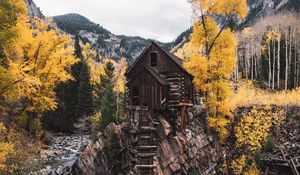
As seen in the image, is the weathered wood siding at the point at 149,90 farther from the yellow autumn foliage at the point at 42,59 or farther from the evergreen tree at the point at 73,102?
the evergreen tree at the point at 73,102

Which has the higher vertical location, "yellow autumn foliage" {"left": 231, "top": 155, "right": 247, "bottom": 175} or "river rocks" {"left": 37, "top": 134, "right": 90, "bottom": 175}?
"yellow autumn foliage" {"left": 231, "top": 155, "right": 247, "bottom": 175}

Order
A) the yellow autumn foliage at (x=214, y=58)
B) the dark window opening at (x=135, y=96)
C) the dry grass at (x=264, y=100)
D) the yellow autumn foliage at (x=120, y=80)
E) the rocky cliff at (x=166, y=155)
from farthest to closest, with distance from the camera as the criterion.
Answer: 1. the yellow autumn foliage at (x=120, y=80)
2. the dry grass at (x=264, y=100)
3. the dark window opening at (x=135, y=96)
4. the yellow autumn foliage at (x=214, y=58)
5. the rocky cliff at (x=166, y=155)

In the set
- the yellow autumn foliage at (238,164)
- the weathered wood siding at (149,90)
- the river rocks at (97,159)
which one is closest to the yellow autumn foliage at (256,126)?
the yellow autumn foliage at (238,164)

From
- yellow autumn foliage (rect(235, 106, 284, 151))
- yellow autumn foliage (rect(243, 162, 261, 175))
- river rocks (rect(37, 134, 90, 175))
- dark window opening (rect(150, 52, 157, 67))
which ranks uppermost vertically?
dark window opening (rect(150, 52, 157, 67))

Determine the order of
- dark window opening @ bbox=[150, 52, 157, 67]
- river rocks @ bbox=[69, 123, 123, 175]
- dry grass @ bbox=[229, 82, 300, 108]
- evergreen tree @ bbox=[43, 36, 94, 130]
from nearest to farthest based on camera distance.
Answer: river rocks @ bbox=[69, 123, 123, 175], dark window opening @ bbox=[150, 52, 157, 67], dry grass @ bbox=[229, 82, 300, 108], evergreen tree @ bbox=[43, 36, 94, 130]

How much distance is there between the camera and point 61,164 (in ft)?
98.8

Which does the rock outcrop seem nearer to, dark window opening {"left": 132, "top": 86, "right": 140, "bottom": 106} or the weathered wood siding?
the weathered wood siding

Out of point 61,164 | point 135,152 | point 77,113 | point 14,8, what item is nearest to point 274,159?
point 135,152

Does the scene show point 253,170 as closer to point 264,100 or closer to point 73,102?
point 264,100

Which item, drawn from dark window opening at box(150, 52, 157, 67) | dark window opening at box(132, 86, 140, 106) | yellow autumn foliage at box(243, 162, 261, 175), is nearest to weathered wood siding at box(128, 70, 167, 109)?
dark window opening at box(132, 86, 140, 106)

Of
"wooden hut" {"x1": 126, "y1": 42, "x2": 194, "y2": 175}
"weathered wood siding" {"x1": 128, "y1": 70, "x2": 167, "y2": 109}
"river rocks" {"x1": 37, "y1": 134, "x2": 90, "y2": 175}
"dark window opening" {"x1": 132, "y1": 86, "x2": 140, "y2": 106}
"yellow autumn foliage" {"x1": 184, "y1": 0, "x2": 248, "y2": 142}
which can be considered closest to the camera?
"wooden hut" {"x1": 126, "y1": 42, "x2": 194, "y2": 175}

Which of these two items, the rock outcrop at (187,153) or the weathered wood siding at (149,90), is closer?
the rock outcrop at (187,153)

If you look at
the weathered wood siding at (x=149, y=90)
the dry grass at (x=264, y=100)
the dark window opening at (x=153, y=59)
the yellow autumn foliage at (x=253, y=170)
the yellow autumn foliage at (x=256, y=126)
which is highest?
the dark window opening at (x=153, y=59)

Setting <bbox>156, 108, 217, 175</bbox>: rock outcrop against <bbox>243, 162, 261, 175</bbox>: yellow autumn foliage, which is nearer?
<bbox>243, 162, 261, 175</bbox>: yellow autumn foliage
